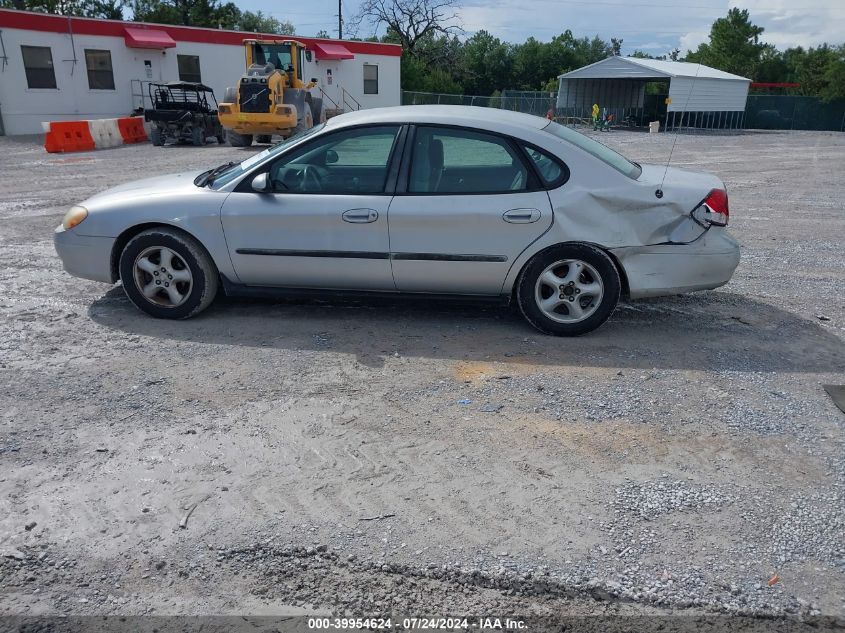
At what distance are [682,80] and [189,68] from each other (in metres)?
26.6

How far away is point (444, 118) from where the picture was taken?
5.12 metres

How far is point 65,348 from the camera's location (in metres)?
4.86

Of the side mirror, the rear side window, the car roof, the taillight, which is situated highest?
the car roof

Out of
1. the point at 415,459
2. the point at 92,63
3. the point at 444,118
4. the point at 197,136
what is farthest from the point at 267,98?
the point at 415,459

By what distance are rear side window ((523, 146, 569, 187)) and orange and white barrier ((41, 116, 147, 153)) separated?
19267mm

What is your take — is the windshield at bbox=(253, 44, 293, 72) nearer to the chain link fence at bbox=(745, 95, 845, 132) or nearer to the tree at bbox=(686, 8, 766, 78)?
the chain link fence at bbox=(745, 95, 845, 132)

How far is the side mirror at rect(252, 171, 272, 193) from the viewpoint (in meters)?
5.04

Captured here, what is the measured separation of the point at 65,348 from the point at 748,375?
478 cm

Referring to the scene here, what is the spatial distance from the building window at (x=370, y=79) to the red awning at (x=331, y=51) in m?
1.97

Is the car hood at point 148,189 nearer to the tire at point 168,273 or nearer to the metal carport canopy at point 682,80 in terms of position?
the tire at point 168,273

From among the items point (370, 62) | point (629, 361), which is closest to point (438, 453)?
point (629, 361)

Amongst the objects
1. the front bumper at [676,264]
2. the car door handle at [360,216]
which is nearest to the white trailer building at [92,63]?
the car door handle at [360,216]

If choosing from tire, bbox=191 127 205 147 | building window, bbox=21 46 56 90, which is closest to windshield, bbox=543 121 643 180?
tire, bbox=191 127 205 147

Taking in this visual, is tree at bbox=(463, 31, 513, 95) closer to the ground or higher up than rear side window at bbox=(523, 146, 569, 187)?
higher up
